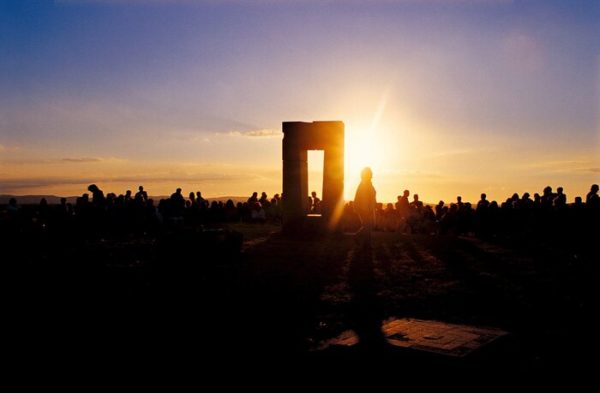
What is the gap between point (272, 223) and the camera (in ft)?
79.9

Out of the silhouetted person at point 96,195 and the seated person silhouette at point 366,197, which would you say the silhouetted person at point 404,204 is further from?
the silhouetted person at point 96,195

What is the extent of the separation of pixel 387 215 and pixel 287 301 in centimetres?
1381

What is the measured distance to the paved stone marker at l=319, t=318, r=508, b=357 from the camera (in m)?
4.89

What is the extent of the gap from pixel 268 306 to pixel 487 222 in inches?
469

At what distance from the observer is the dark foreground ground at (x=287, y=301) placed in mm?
5891

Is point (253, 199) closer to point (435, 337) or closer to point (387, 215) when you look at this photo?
point (387, 215)

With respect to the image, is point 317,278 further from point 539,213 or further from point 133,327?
point 539,213

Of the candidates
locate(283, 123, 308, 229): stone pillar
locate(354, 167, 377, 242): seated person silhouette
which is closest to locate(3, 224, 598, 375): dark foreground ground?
locate(354, 167, 377, 242): seated person silhouette

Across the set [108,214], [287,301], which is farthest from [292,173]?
[287,301]

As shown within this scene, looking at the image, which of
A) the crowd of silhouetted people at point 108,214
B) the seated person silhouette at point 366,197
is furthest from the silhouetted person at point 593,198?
the crowd of silhouetted people at point 108,214

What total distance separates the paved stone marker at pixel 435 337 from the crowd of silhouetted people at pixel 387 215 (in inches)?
385

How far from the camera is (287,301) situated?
832cm

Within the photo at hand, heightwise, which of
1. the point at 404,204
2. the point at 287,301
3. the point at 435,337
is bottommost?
the point at 287,301

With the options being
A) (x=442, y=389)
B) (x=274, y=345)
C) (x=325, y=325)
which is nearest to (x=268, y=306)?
(x=325, y=325)
